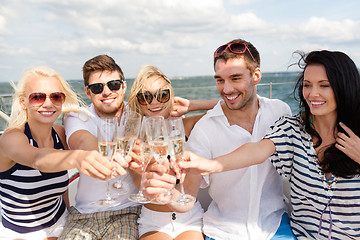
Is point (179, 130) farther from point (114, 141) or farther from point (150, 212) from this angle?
point (150, 212)

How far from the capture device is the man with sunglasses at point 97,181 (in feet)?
7.34

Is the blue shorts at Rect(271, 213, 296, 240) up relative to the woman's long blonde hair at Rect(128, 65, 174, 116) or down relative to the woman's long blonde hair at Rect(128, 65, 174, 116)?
down

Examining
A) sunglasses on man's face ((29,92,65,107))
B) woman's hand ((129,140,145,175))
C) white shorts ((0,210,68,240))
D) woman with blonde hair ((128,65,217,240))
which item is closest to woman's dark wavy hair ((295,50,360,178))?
woman with blonde hair ((128,65,217,240))

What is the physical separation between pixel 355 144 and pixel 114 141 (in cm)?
156

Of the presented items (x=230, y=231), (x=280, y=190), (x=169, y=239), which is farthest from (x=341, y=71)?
(x=169, y=239)

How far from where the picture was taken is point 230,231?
2146 millimetres

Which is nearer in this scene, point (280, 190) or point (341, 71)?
point (341, 71)

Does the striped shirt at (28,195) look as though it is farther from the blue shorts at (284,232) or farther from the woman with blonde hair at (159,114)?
the blue shorts at (284,232)

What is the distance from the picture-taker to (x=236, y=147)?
234cm

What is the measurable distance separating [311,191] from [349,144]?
0.42 meters

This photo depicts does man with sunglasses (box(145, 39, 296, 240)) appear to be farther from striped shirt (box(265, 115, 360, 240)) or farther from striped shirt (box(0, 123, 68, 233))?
striped shirt (box(0, 123, 68, 233))

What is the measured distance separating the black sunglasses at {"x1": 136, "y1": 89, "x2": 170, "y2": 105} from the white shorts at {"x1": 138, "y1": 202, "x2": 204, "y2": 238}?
106 centimetres

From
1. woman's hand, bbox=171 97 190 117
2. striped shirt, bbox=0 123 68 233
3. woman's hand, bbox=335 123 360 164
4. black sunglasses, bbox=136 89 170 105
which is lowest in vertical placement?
striped shirt, bbox=0 123 68 233

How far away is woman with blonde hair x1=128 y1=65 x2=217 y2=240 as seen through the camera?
2232 mm
